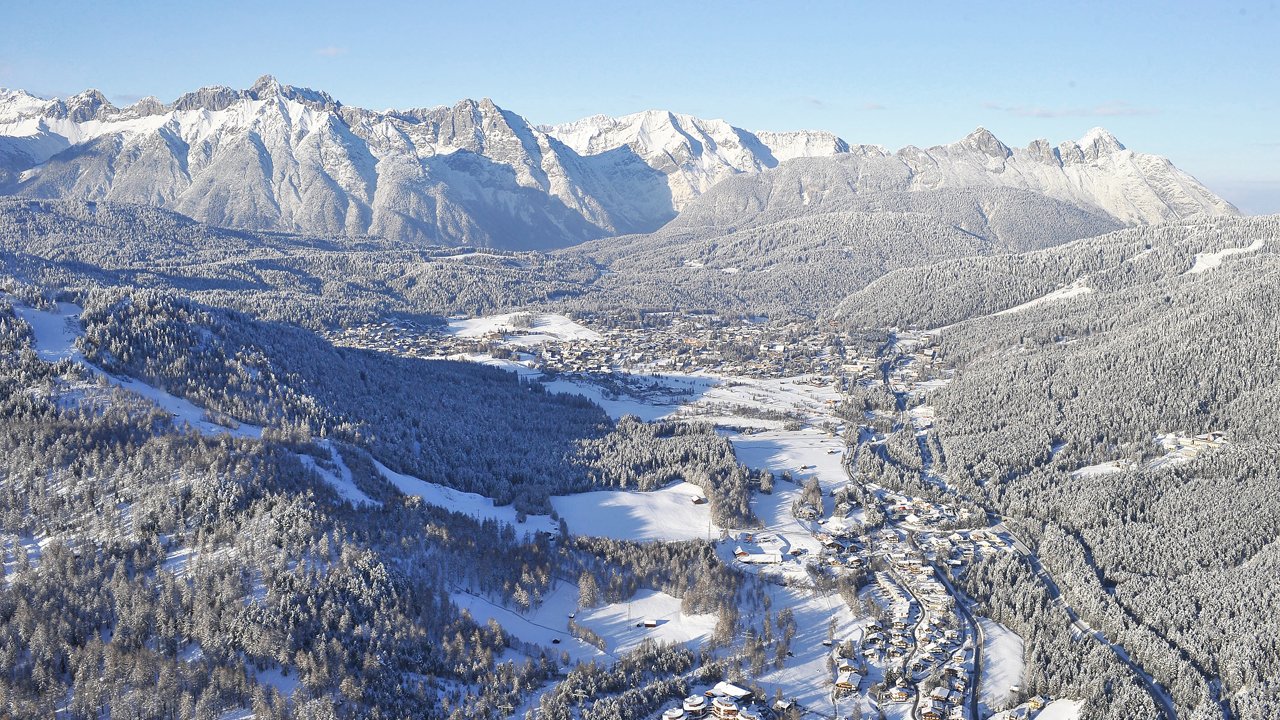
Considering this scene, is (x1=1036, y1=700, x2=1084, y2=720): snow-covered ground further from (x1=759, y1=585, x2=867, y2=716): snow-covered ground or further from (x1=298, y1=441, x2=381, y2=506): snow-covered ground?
(x1=298, y1=441, x2=381, y2=506): snow-covered ground

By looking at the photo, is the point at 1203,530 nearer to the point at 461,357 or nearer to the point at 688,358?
the point at 688,358

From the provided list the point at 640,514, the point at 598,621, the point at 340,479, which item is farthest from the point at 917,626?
the point at 340,479

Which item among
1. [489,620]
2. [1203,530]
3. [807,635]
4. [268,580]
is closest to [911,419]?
[1203,530]

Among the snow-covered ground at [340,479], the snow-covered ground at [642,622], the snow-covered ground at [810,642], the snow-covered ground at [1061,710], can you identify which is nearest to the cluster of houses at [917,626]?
the snow-covered ground at [810,642]

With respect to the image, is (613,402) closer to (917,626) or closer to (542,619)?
(542,619)

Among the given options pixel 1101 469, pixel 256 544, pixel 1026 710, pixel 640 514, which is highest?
pixel 256 544
